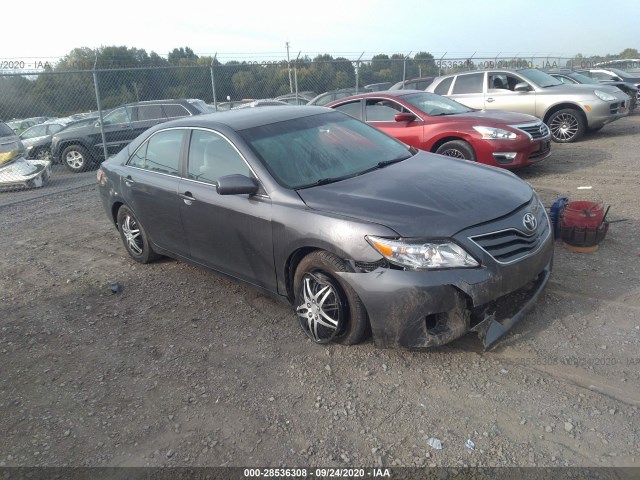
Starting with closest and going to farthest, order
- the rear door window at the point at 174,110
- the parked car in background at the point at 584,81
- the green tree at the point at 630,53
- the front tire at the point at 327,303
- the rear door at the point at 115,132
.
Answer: the front tire at the point at 327,303, the rear door at the point at 115,132, the rear door window at the point at 174,110, the parked car in background at the point at 584,81, the green tree at the point at 630,53

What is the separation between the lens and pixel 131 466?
2.75 meters

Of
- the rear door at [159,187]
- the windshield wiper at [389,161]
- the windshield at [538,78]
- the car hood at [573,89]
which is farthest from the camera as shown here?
the windshield at [538,78]

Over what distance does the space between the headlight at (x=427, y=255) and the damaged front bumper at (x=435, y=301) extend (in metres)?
0.05

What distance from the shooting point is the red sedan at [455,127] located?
25.2 ft

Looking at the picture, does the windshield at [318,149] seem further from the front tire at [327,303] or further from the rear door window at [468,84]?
the rear door window at [468,84]

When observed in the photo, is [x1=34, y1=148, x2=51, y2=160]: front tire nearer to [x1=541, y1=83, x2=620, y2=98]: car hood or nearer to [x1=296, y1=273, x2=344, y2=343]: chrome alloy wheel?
[x1=541, y1=83, x2=620, y2=98]: car hood

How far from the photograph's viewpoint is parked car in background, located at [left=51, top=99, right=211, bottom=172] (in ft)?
40.4

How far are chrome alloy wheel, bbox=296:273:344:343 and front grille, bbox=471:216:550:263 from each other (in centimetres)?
100

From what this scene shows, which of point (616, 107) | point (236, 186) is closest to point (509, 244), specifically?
point (236, 186)

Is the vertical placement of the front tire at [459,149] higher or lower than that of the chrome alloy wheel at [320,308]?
higher

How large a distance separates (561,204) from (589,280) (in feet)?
3.63

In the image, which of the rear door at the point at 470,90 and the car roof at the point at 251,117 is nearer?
the car roof at the point at 251,117

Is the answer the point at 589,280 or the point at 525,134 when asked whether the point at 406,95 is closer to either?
the point at 525,134

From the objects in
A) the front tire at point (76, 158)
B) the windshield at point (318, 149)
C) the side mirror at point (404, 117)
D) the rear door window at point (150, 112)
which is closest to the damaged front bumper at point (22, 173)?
the front tire at point (76, 158)
